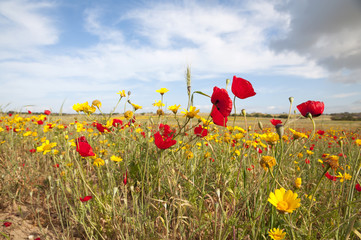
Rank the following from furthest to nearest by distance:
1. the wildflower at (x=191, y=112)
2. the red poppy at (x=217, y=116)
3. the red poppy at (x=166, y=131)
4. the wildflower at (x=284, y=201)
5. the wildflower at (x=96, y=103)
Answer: the wildflower at (x=96, y=103) < the red poppy at (x=166, y=131) < the wildflower at (x=191, y=112) < the red poppy at (x=217, y=116) < the wildflower at (x=284, y=201)

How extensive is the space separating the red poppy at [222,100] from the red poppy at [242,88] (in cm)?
6

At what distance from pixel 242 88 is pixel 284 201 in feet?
2.07

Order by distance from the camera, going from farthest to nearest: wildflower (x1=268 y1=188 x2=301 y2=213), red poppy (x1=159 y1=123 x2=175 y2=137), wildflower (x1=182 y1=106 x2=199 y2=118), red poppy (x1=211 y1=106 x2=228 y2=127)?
red poppy (x1=159 y1=123 x2=175 y2=137) → wildflower (x1=182 y1=106 x2=199 y2=118) → red poppy (x1=211 y1=106 x2=228 y2=127) → wildflower (x1=268 y1=188 x2=301 y2=213)

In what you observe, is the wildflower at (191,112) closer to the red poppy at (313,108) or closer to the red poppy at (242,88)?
the red poppy at (242,88)

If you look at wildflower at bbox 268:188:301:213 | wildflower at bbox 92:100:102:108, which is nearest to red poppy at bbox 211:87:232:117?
wildflower at bbox 268:188:301:213

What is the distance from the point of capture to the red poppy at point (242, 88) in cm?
113

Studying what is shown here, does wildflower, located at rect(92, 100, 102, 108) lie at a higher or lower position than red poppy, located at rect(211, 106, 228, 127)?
higher

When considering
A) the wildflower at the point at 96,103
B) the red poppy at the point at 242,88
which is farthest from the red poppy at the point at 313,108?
the wildflower at the point at 96,103

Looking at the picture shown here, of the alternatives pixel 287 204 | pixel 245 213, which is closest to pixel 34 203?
pixel 245 213

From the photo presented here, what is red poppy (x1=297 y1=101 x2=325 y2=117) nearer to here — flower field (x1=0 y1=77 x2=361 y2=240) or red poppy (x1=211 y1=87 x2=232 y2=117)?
flower field (x1=0 y1=77 x2=361 y2=240)

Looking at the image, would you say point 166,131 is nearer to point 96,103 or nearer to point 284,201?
point 96,103

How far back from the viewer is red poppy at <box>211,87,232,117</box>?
3.84 feet

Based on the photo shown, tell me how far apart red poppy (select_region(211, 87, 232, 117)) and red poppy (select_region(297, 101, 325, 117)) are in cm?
56

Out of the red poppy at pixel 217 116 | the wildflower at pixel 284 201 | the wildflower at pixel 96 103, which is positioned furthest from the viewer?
the wildflower at pixel 96 103
